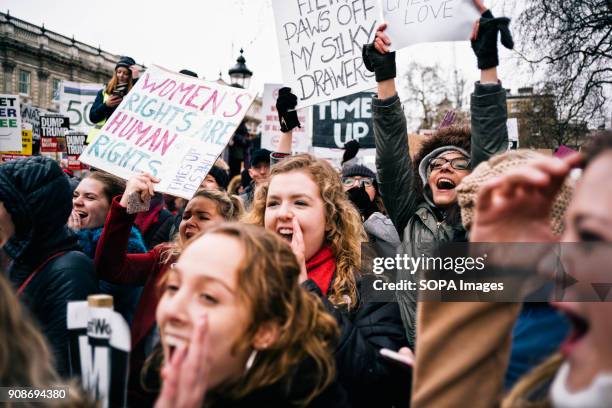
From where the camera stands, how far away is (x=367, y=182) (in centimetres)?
483

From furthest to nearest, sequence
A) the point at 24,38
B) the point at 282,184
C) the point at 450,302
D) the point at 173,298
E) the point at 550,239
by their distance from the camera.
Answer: the point at 24,38
the point at 282,184
the point at 173,298
the point at 450,302
the point at 550,239

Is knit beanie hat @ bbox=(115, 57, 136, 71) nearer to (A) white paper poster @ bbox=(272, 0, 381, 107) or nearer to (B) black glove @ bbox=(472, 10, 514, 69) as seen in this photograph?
(A) white paper poster @ bbox=(272, 0, 381, 107)

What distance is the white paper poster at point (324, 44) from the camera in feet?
11.7

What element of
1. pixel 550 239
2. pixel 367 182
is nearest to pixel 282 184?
pixel 550 239

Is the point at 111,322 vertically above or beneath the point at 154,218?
beneath

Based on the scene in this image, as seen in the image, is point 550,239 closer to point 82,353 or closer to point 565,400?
point 565,400

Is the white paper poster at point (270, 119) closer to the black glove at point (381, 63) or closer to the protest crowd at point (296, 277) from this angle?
the protest crowd at point (296, 277)

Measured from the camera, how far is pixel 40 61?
39.2 meters

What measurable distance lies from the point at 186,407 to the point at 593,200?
868 mm

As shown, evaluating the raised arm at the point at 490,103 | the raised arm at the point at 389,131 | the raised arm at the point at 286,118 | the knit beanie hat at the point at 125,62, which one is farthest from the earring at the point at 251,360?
the knit beanie hat at the point at 125,62

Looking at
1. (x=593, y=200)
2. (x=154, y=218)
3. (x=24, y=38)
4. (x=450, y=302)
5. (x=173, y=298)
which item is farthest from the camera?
(x=24, y=38)

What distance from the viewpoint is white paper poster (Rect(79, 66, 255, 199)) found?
9.77 ft

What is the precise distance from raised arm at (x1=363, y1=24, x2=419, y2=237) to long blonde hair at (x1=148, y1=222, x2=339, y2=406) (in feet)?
3.59

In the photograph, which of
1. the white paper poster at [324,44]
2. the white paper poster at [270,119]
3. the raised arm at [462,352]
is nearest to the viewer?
the raised arm at [462,352]
